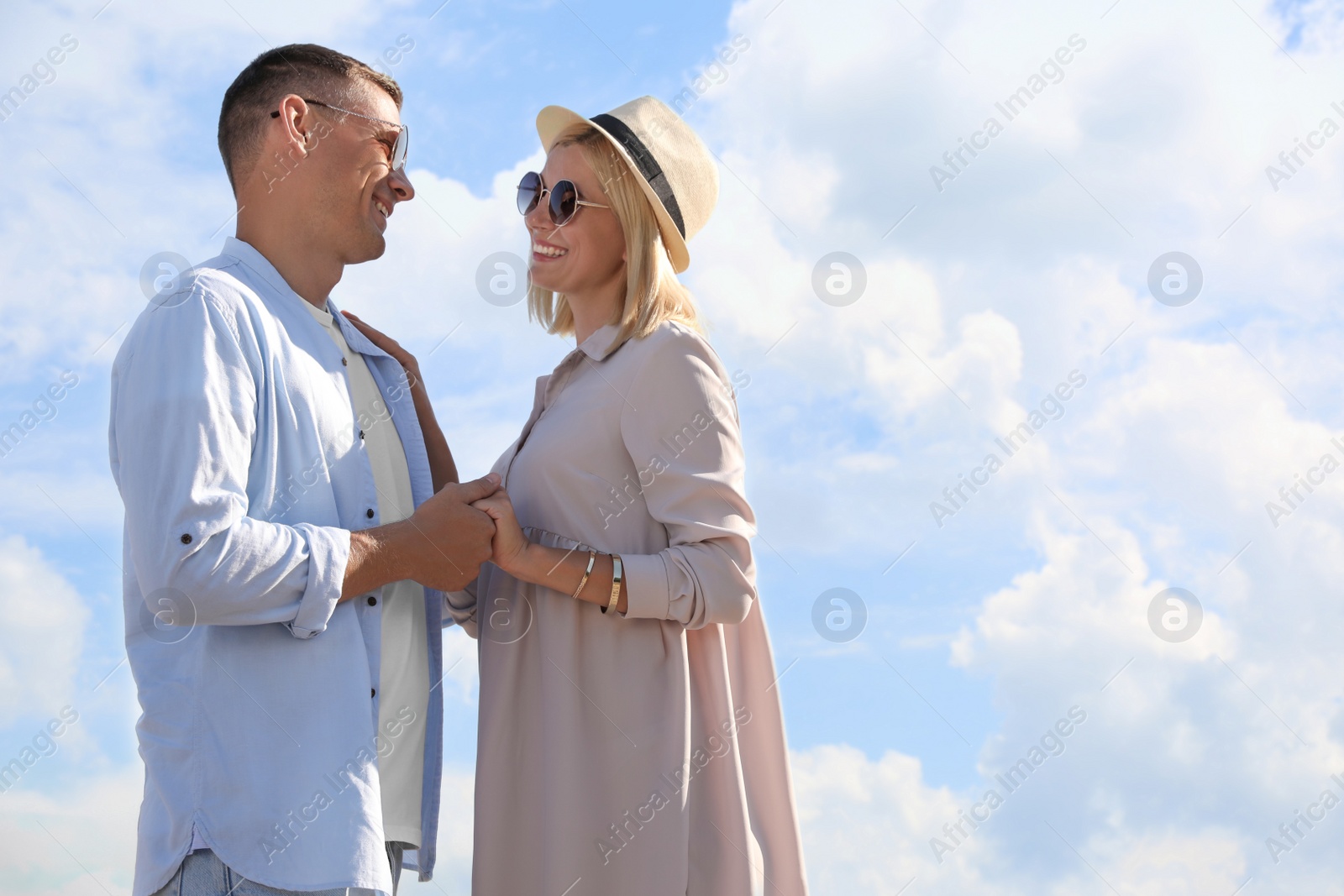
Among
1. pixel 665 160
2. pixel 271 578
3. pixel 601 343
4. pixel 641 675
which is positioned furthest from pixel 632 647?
pixel 665 160

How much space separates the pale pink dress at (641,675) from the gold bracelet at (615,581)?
0.05 meters

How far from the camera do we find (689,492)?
12.9 ft

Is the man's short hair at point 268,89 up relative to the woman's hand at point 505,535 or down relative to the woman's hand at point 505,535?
up

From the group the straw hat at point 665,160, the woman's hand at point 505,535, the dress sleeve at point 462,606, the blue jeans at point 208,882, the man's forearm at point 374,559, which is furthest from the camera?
the straw hat at point 665,160

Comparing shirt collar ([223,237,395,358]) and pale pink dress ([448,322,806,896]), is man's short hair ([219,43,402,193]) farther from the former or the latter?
pale pink dress ([448,322,806,896])

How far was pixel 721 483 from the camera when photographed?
3.97 meters

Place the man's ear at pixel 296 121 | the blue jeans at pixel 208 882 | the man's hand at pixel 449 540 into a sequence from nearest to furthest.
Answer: the blue jeans at pixel 208 882 < the man's hand at pixel 449 540 < the man's ear at pixel 296 121

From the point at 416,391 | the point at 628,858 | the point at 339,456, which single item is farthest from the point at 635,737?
the point at 416,391

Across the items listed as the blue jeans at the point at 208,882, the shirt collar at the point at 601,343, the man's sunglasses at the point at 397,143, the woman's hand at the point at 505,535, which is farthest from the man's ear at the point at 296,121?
the blue jeans at the point at 208,882

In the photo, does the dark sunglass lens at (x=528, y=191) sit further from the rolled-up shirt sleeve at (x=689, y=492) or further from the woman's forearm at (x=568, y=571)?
the woman's forearm at (x=568, y=571)

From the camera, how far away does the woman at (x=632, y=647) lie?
150 inches

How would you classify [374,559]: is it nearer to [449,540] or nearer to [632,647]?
[449,540]

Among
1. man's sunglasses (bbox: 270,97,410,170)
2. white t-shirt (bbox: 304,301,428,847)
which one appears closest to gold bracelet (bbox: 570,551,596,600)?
white t-shirt (bbox: 304,301,428,847)

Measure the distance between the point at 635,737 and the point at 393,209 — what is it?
212cm
